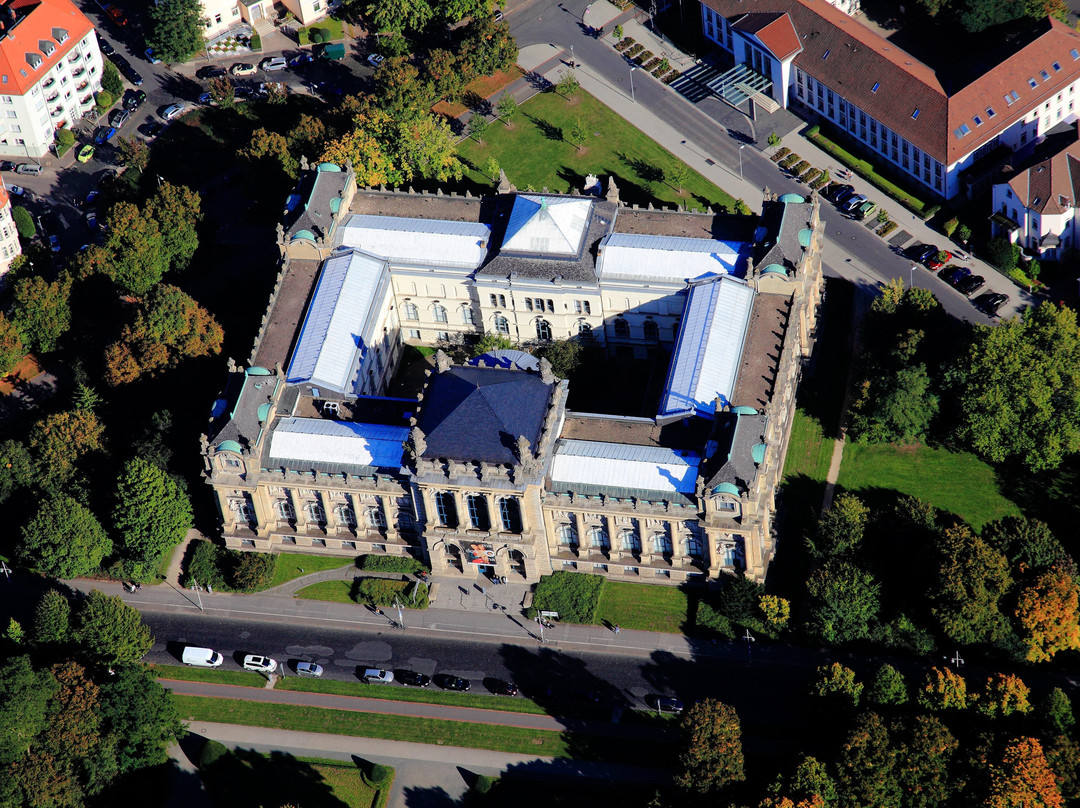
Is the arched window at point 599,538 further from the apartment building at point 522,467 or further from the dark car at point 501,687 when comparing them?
the dark car at point 501,687

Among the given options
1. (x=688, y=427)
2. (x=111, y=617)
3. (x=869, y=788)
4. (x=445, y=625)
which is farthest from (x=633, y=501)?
(x=111, y=617)

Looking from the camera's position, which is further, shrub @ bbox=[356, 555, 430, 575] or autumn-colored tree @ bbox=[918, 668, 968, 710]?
shrub @ bbox=[356, 555, 430, 575]

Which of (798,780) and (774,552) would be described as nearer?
(798,780)

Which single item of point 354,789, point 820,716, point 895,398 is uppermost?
point 895,398

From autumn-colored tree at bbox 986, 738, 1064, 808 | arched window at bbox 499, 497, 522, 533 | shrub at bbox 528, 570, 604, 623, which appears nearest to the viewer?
autumn-colored tree at bbox 986, 738, 1064, 808

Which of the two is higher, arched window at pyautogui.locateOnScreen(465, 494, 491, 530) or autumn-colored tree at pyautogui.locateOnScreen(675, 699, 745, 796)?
arched window at pyautogui.locateOnScreen(465, 494, 491, 530)

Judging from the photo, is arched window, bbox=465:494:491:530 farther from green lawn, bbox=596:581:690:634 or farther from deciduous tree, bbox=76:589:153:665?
deciduous tree, bbox=76:589:153:665

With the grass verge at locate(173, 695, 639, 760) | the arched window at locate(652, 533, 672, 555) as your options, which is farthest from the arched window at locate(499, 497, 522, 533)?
the grass verge at locate(173, 695, 639, 760)

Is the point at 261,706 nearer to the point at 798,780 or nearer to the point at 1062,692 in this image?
the point at 798,780
